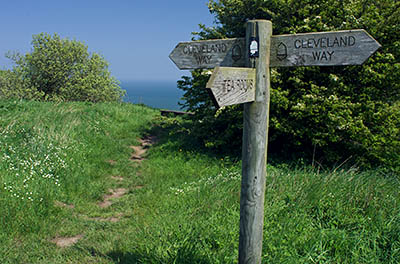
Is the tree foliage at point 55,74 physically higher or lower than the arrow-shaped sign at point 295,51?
higher

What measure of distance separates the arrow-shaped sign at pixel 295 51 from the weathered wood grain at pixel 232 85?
1.11 ft

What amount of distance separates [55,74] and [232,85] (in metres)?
27.5

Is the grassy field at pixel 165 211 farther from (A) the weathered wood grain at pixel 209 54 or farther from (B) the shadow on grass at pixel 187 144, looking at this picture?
(A) the weathered wood grain at pixel 209 54

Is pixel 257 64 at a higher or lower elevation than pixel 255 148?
higher

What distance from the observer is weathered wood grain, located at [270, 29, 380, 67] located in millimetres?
2756

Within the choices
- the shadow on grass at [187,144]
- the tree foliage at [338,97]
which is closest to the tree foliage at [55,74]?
the shadow on grass at [187,144]

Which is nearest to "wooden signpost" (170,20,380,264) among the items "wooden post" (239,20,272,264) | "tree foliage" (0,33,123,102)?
"wooden post" (239,20,272,264)

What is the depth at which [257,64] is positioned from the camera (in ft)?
9.82

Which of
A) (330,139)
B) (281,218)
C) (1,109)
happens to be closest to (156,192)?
(281,218)

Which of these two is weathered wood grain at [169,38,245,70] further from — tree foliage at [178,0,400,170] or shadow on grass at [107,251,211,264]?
tree foliage at [178,0,400,170]

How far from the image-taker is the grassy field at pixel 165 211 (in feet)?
12.2

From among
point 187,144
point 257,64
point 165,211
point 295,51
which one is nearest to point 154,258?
point 165,211

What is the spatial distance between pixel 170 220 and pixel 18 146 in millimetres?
4503

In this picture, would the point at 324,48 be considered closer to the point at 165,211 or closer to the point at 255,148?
the point at 255,148
